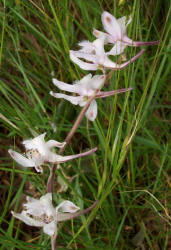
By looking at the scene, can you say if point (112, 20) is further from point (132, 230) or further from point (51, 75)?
point (132, 230)

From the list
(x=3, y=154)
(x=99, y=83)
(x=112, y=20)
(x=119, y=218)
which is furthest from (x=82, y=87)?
(x=3, y=154)

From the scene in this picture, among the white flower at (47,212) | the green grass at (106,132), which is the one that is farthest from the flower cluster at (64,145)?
the green grass at (106,132)

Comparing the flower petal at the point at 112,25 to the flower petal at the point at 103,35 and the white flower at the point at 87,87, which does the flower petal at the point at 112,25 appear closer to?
the flower petal at the point at 103,35

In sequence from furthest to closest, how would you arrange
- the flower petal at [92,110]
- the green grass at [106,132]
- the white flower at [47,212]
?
the green grass at [106,132]
the flower petal at [92,110]
the white flower at [47,212]

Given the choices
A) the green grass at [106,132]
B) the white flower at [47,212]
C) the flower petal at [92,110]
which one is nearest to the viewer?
the white flower at [47,212]

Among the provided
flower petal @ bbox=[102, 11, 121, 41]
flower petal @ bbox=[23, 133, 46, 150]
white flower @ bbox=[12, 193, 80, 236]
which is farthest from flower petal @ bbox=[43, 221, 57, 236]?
flower petal @ bbox=[102, 11, 121, 41]

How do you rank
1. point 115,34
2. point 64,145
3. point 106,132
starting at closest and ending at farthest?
point 64,145 → point 115,34 → point 106,132

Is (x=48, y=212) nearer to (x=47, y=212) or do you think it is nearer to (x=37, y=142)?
(x=47, y=212)

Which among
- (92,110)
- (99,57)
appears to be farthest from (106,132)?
(99,57)
